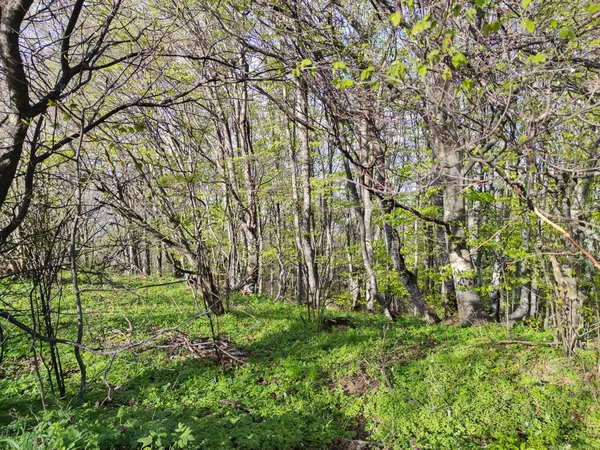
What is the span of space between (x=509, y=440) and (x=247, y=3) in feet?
19.8

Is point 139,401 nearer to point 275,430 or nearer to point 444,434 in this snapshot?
point 275,430

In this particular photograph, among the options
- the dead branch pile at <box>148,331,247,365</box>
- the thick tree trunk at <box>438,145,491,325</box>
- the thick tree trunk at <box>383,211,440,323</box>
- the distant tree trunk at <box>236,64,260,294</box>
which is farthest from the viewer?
the distant tree trunk at <box>236,64,260,294</box>

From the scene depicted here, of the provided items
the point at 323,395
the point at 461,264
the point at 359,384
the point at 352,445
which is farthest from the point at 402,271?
the point at 352,445

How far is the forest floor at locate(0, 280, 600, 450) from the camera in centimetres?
316

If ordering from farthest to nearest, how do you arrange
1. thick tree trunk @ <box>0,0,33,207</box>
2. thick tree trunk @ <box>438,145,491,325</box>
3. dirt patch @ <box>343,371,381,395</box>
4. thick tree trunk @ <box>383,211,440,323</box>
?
thick tree trunk @ <box>383,211,440,323</box>
thick tree trunk @ <box>438,145,491,325</box>
dirt patch @ <box>343,371,381,395</box>
thick tree trunk @ <box>0,0,33,207</box>

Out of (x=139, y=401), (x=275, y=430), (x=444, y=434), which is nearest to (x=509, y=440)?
(x=444, y=434)

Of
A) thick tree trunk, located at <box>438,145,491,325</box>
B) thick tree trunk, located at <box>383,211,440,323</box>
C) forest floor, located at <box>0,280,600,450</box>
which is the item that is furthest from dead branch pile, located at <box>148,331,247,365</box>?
thick tree trunk, located at <box>438,145,491,325</box>

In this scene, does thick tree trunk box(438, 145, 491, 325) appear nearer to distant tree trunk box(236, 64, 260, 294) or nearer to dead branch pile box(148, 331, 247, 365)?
dead branch pile box(148, 331, 247, 365)

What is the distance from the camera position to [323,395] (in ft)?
14.4

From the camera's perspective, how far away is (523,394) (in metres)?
4.02

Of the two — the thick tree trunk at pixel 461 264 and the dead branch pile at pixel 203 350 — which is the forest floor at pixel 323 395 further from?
the thick tree trunk at pixel 461 264

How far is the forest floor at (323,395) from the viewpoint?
316cm

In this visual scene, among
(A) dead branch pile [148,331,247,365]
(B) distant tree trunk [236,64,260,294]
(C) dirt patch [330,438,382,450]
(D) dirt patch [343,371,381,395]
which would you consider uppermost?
(B) distant tree trunk [236,64,260,294]

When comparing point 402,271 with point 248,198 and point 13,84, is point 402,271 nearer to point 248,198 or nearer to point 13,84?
point 248,198
